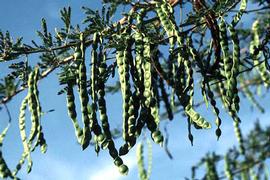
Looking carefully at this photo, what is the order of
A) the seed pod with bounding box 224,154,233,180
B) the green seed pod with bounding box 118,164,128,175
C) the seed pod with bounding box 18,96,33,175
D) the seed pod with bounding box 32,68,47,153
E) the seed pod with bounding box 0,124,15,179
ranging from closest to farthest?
the green seed pod with bounding box 118,164,128,175, the seed pod with bounding box 32,68,47,153, the seed pod with bounding box 18,96,33,175, the seed pod with bounding box 0,124,15,179, the seed pod with bounding box 224,154,233,180

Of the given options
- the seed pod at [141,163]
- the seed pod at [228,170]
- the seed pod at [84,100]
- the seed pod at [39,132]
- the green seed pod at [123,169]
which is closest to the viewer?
the seed pod at [84,100]

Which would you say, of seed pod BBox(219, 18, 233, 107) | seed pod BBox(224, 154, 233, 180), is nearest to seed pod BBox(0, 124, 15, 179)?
seed pod BBox(219, 18, 233, 107)

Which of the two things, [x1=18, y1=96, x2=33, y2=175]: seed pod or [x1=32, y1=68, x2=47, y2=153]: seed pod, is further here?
[x1=18, y1=96, x2=33, y2=175]: seed pod

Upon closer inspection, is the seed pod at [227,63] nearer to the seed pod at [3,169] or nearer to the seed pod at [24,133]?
the seed pod at [24,133]

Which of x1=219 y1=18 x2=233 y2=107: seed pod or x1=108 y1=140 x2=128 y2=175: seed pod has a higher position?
x1=219 y1=18 x2=233 y2=107: seed pod

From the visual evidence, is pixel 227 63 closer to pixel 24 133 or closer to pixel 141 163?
pixel 24 133

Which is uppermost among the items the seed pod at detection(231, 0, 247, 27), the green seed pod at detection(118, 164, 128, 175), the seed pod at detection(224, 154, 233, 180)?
the seed pod at detection(231, 0, 247, 27)

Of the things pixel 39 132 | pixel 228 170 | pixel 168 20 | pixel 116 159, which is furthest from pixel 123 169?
pixel 228 170

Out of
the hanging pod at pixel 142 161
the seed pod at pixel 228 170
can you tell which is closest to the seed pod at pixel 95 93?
the hanging pod at pixel 142 161

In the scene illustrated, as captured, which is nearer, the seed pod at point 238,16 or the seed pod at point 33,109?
the seed pod at point 33,109

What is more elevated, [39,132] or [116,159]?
[39,132]

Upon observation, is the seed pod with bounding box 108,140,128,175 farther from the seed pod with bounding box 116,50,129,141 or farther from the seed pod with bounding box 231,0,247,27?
the seed pod with bounding box 231,0,247,27

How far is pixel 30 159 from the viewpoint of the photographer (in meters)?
2.98

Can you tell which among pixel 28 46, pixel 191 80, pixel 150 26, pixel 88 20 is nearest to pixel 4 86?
pixel 28 46
